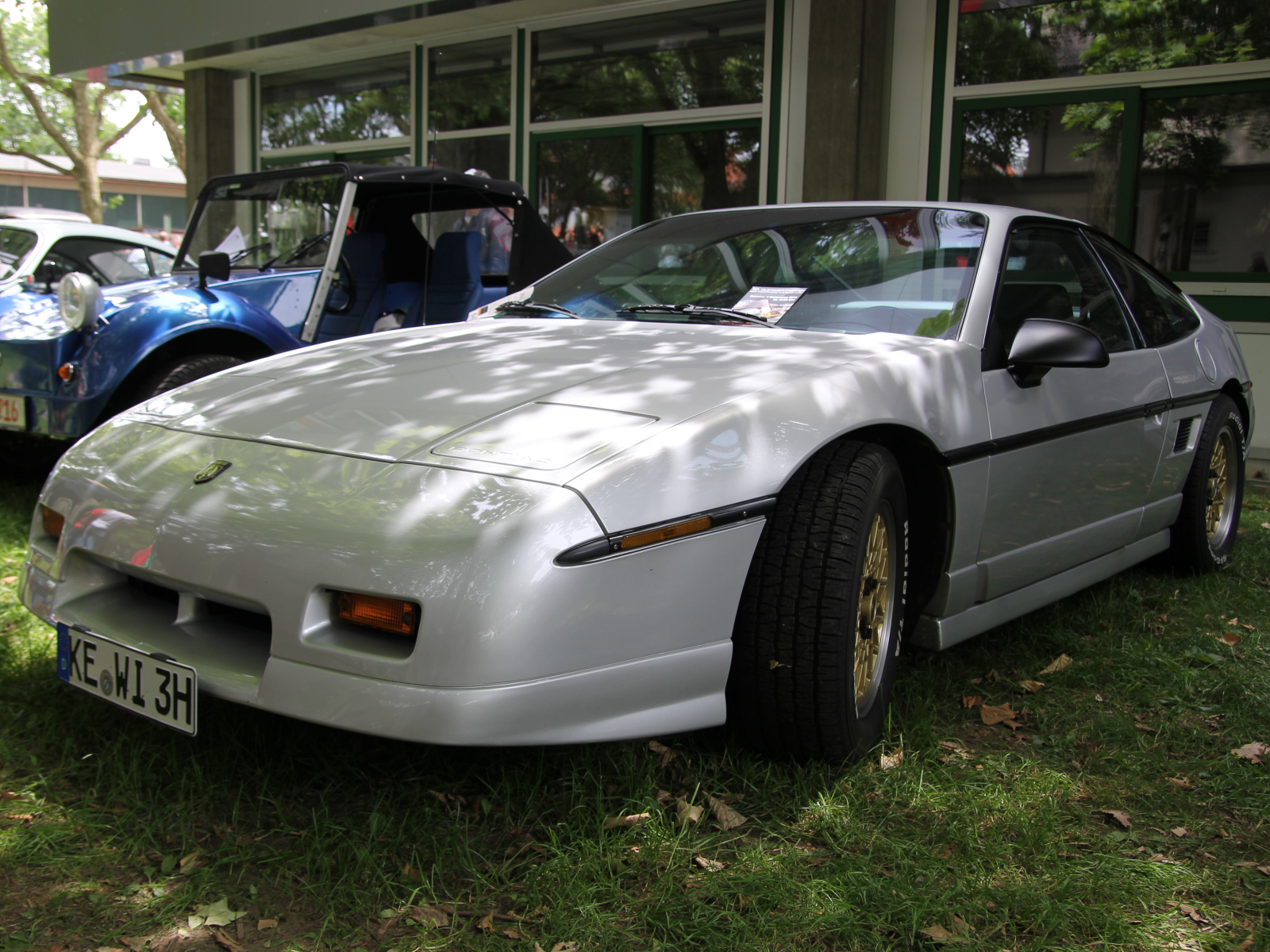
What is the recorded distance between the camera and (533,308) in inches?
132

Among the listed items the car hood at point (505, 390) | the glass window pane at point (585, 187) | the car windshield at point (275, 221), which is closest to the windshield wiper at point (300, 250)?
the car windshield at point (275, 221)

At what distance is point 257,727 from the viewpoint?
2465 millimetres

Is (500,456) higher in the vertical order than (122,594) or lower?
higher

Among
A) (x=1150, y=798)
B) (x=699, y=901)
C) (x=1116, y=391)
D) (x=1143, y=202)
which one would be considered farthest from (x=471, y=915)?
(x=1143, y=202)

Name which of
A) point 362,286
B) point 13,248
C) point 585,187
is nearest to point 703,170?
point 585,187

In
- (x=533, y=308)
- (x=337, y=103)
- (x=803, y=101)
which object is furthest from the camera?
(x=337, y=103)

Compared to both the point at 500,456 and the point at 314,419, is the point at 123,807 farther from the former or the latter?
the point at 500,456

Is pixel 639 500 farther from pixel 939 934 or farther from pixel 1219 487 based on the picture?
pixel 1219 487

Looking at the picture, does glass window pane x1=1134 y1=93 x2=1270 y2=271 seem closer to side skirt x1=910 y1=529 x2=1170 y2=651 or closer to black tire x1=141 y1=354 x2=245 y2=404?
side skirt x1=910 y1=529 x2=1170 y2=651

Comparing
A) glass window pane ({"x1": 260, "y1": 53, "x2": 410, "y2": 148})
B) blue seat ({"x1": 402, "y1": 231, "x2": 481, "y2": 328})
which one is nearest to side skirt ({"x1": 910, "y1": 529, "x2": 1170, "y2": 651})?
blue seat ({"x1": 402, "y1": 231, "x2": 481, "y2": 328})

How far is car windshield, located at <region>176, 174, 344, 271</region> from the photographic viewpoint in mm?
5539

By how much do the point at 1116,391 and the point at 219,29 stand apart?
10050mm

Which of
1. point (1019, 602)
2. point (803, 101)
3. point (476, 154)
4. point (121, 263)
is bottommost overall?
point (1019, 602)

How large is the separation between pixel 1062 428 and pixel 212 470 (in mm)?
2129
